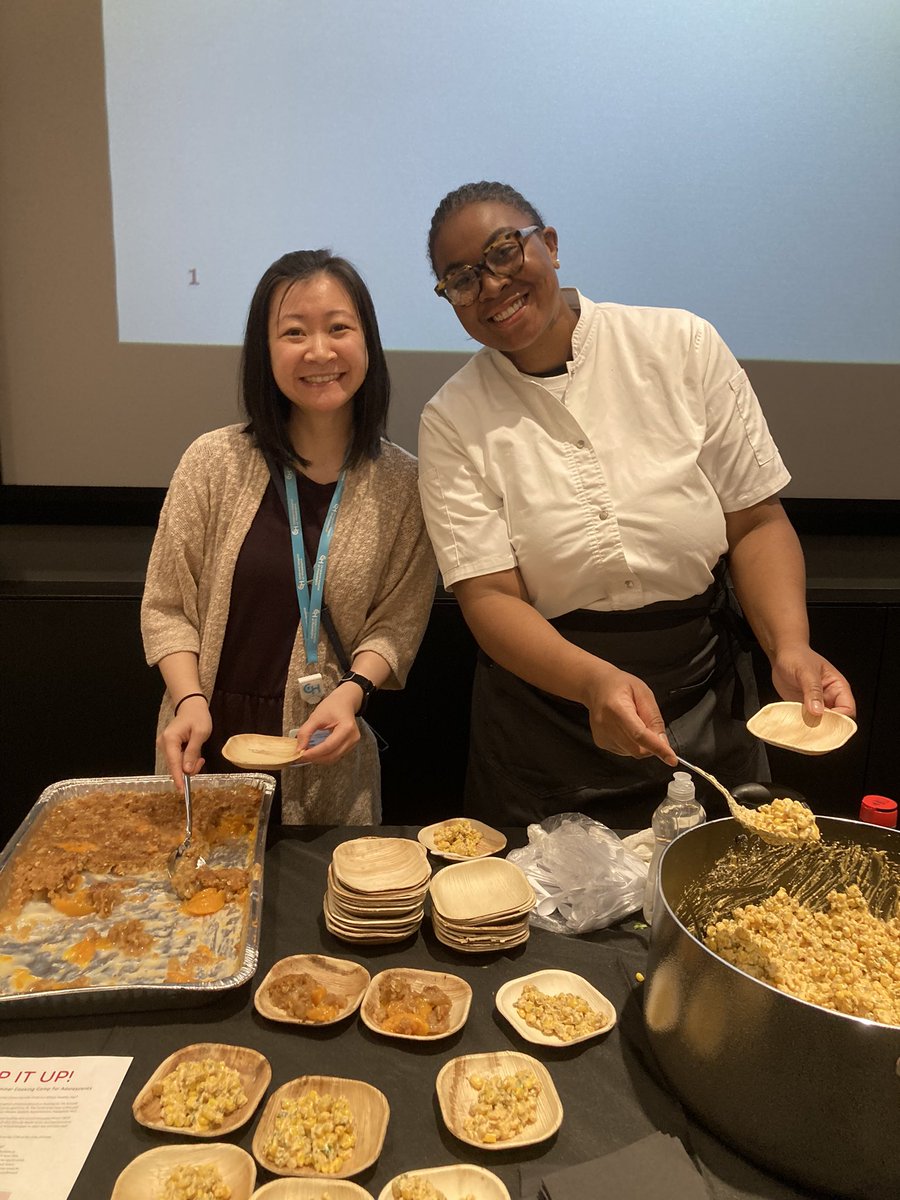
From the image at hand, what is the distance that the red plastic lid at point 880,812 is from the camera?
4.39 ft

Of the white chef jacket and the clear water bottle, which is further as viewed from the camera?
the white chef jacket

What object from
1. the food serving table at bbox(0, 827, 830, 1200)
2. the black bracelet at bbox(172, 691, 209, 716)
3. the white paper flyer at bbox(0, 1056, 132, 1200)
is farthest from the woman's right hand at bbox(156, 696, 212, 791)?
the white paper flyer at bbox(0, 1056, 132, 1200)

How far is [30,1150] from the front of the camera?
3.08ft

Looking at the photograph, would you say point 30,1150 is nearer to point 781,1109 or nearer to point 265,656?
point 781,1109

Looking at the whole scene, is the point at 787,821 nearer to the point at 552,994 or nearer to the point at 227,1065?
the point at 552,994

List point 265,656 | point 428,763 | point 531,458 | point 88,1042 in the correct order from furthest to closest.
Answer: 1. point 428,763
2. point 265,656
3. point 531,458
4. point 88,1042

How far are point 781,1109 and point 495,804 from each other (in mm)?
1110

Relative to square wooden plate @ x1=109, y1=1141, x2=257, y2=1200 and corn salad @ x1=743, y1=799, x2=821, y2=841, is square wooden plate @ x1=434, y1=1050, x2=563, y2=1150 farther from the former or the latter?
corn salad @ x1=743, y1=799, x2=821, y2=841

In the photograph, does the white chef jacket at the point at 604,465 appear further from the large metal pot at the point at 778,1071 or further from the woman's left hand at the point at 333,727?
the large metal pot at the point at 778,1071

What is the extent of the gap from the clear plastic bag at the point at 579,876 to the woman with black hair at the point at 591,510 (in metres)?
Answer: 0.28

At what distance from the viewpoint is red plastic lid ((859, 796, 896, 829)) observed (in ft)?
4.39

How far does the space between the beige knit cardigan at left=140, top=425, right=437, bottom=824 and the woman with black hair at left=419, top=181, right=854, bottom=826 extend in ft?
0.58

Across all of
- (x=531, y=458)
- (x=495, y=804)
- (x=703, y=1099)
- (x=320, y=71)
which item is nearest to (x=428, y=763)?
(x=495, y=804)

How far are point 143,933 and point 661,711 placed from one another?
114cm
